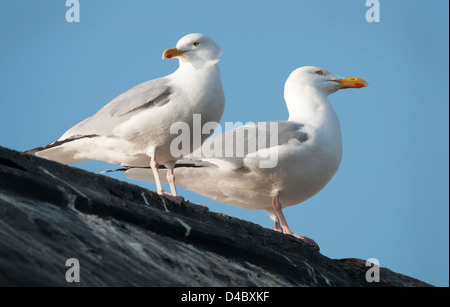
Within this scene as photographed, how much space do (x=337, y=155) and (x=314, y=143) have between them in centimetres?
42

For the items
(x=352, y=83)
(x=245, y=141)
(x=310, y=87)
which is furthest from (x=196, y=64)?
(x=352, y=83)

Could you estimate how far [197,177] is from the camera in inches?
342

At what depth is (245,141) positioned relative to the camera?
8.59 m

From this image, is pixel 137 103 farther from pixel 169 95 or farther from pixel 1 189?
pixel 1 189

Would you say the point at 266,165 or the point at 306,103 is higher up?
the point at 306,103

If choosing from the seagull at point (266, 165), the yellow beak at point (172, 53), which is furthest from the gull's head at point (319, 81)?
the yellow beak at point (172, 53)

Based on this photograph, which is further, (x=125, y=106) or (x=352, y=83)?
(x=352, y=83)

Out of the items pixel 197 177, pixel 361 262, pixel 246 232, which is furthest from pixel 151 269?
pixel 197 177

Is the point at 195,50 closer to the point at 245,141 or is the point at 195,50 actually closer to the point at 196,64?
the point at 196,64

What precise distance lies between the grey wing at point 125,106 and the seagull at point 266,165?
94 cm

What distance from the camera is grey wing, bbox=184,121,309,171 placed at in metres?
8.44

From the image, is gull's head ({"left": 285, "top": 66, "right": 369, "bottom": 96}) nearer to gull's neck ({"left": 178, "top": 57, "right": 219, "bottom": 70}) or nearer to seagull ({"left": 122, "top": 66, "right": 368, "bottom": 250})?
seagull ({"left": 122, "top": 66, "right": 368, "bottom": 250})

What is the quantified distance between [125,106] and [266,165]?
1.75 m
